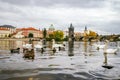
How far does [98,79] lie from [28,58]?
23997 millimetres

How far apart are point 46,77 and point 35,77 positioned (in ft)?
3.57

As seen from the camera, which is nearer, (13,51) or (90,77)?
(90,77)

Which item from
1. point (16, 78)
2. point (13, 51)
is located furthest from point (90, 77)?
point (13, 51)

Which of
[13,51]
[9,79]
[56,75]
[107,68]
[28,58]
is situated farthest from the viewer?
[13,51]

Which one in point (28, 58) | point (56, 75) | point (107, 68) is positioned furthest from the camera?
point (28, 58)

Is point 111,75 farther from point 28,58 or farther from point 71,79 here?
point 28,58

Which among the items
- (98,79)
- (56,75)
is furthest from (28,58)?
(98,79)

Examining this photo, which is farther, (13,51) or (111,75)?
(13,51)

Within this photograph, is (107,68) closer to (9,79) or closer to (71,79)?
(71,79)

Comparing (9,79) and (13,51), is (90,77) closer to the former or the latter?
(9,79)

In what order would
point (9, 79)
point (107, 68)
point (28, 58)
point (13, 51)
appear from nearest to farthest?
point (9, 79) → point (107, 68) → point (28, 58) → point (13, 51)

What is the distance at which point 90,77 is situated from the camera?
25359 mm

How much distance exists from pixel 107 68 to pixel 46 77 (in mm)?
9852

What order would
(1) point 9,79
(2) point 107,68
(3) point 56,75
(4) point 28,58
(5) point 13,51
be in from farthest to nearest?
(5) point 13,51, (4) point 28,58, (2) point 107,68, (3) point 56,75, (1) point 9,79
